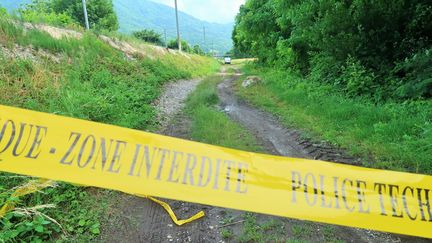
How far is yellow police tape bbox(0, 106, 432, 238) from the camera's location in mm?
2662

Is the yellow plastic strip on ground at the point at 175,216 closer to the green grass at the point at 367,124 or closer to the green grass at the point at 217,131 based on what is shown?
the green grass at the point at 217,131

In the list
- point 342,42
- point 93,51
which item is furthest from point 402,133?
point 93,51

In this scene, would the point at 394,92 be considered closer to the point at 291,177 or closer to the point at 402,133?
the point at 402,133

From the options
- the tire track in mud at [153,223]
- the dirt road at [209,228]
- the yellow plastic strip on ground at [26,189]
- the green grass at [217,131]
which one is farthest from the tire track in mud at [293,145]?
the yellow plastic strip on ground at [26,189]

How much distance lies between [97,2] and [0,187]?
139 ft

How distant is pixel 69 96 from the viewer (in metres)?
6.36

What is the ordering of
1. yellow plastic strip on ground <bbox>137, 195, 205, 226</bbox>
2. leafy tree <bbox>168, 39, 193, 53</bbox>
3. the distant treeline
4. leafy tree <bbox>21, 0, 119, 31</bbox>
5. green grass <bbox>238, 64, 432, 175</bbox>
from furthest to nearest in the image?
leafy tree <bbox>168, 39, 193, 53</bbox>, leafy tree <bbox>21, 0, 119, 31</bbox>, the distant treeline, green grass <bbox>238, 64, 432, 175</bbox>, yellow plastic strip on ground <bbox>137, 195, 205, 226</bbox>

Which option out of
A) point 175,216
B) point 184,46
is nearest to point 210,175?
point 175,216

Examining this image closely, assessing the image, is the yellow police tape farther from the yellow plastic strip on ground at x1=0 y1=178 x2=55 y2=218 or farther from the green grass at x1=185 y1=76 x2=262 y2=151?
the green grass at x1=185 y1=76 x2=262 y2=151

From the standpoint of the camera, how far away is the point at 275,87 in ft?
39.7

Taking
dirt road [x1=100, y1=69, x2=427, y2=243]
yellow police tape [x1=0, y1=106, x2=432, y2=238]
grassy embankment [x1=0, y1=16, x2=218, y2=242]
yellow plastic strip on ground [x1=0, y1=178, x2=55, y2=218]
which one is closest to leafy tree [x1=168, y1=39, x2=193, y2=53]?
grassy embankment [x1=0, y1=16, x2=218, y2=242]

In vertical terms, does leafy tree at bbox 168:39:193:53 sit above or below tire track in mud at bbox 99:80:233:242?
below

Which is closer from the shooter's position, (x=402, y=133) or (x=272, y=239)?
(x=272, y=239)

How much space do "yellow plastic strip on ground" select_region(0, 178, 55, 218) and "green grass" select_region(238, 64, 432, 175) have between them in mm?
4618
